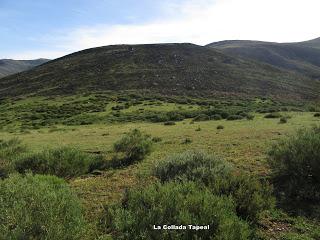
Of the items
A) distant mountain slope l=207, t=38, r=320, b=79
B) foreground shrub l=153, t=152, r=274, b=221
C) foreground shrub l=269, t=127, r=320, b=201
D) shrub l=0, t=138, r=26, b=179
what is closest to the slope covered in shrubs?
shrub l=0, t=138, r=26, b=179

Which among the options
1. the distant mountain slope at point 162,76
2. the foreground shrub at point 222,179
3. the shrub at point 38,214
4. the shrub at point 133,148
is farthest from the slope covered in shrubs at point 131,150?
the distant mountain slope at point 162,76

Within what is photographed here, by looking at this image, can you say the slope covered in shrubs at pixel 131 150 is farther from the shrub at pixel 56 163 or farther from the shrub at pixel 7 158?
the shrub at pixel 7 158

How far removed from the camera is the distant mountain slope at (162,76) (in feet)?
242

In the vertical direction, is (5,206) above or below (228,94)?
above

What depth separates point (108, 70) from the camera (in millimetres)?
89688

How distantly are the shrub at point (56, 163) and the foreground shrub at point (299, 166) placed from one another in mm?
6477

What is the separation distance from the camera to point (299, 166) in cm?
1009

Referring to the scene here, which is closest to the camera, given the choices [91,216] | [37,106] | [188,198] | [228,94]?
[188,198]

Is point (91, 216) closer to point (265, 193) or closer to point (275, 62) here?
point (265, 193)

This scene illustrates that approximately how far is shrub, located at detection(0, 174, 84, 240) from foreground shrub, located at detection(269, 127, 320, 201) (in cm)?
561

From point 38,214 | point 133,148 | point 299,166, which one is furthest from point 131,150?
point 38,214

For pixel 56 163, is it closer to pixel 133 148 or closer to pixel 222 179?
pixel 133 148

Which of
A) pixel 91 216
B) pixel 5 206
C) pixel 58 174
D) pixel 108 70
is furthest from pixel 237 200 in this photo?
pixel 108 70

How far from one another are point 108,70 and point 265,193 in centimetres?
8409
